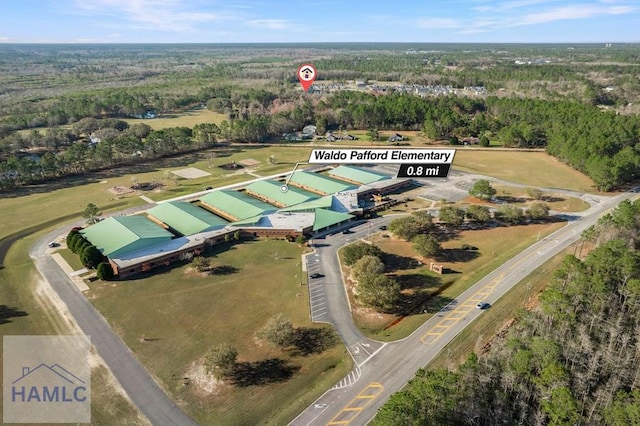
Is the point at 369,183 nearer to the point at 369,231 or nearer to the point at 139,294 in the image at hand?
the point at 369,231

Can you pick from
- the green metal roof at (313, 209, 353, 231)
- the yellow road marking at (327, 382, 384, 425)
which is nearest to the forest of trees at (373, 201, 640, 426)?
the yellow road marking at (327, 382, 384, 425)

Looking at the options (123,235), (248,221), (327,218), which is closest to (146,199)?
(123,235)

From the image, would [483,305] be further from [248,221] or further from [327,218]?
[248,221]

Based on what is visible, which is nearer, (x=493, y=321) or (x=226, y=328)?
(x=226, y=328)

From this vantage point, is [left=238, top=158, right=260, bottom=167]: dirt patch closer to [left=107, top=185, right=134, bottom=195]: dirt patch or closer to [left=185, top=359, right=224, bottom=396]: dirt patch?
[left=107, top=185, right=134, bottom=195]: dirt patch

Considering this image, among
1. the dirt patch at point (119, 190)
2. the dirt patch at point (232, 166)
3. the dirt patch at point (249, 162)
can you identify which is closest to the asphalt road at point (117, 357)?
the dirt patch at point (119, 190)

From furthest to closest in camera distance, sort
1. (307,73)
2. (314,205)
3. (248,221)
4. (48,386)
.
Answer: (314,205) < (248,221) < (307,73) < (48,386)
